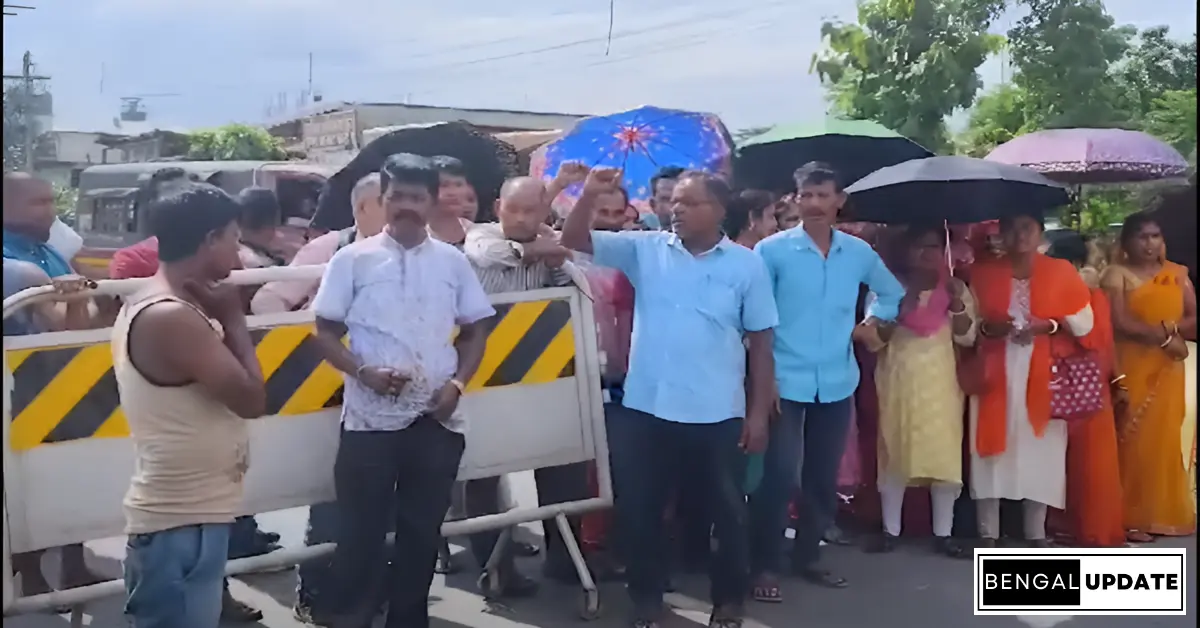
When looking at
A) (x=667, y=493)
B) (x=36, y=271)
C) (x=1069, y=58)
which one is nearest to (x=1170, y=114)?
(x=1069, y=58)

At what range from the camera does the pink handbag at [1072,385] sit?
518cm

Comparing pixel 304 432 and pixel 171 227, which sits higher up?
pixel 171 227

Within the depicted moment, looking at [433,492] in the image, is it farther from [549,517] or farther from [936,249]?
[936,249]

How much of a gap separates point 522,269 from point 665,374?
737 mm

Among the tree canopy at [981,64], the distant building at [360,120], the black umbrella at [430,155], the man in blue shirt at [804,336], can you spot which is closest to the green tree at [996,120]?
the tree canopy at [981,64]

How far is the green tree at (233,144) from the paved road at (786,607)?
20024 mm

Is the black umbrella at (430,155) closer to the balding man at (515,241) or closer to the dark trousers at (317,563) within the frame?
the balding man at (515,241)

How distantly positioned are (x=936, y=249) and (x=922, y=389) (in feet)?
2.07

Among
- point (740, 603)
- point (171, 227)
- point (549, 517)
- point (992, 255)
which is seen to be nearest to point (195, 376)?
point (171, 227)

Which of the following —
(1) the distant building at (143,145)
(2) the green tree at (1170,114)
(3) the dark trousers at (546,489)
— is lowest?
(3) the dark trousers at (546,489)

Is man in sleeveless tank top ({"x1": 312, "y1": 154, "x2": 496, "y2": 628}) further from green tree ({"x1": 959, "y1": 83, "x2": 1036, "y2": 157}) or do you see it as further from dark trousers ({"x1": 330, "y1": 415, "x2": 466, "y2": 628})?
green tree ({"x1": 959, "y1": 83, "x2": 1036, "y2": 157})

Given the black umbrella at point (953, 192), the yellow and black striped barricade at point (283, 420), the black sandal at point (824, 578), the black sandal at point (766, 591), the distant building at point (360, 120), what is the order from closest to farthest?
1. the yellow and black striped barricade at point (283, 420)
2. the black sandal at point (766, 591)
3. the black sandal at point (824, 578)
4. the black umbrella at point (953, 192)
5. the distant building at point (360, 120)

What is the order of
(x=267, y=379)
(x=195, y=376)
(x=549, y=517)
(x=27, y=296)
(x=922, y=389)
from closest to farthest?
(x=195, y=376) → (x=27, y=296) → (x=267, y=379) → (x=549, y=517) → (x=922, y=389)

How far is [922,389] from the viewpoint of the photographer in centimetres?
519
